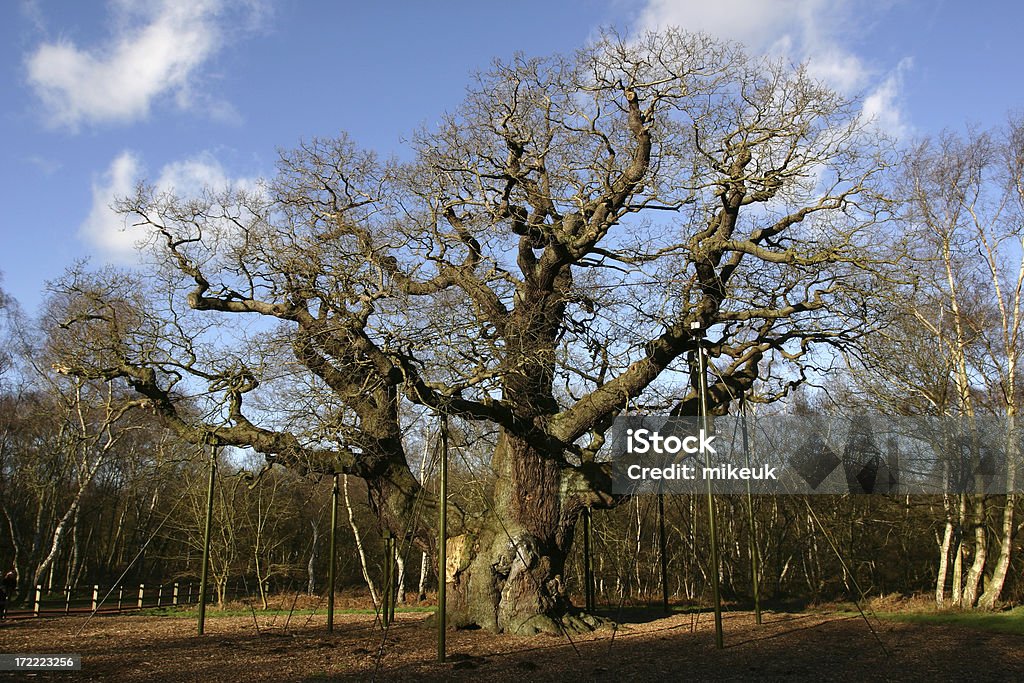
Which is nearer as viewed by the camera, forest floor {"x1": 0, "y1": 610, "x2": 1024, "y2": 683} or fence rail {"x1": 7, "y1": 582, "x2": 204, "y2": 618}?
forest floor {"x1": 0, "y1": 610, "x2": 1024, "y2": 683}

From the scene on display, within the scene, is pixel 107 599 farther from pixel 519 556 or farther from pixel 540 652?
pixel 540 652

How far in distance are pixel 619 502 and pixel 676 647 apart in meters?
2.55

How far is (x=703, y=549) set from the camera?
2472 cm

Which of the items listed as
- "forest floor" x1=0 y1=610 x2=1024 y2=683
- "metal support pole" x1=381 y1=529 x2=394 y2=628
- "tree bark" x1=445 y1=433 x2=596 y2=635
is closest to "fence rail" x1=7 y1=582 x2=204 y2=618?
"forest floor" x1=0 y1=610 x2=1024 y2=683

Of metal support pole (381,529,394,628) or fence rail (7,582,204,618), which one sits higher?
metal support pole (381,529,394,628)

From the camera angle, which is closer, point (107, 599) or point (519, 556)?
point (519, 556)

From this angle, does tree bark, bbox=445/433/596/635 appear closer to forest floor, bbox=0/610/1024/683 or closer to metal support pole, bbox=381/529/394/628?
forest floor, bbox=0/610/1024/683

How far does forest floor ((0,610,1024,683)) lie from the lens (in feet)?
24.7

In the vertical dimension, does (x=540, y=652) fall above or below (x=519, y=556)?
below

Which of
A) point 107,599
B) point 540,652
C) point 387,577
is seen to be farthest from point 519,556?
point 107,599

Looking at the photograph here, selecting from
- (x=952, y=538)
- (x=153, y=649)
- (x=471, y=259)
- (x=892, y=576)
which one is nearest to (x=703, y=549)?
(x=892, y=576)

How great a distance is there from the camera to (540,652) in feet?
29.8

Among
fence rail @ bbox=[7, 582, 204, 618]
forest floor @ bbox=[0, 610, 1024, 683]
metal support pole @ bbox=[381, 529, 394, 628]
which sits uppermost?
metal support pole @ bbox=[381, 529, 394, 628]

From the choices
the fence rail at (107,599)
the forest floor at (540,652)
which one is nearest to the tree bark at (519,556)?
the forest floor at (540,652)
